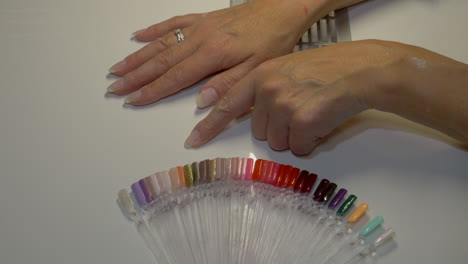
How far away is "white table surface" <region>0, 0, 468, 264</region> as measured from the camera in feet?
2.32

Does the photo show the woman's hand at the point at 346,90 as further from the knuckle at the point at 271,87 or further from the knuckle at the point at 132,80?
the knuckle at the point at 132,80

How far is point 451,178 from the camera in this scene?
30.4 inches

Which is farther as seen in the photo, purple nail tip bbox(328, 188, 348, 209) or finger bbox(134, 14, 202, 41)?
finger bbox(134, 14, 202, 41)

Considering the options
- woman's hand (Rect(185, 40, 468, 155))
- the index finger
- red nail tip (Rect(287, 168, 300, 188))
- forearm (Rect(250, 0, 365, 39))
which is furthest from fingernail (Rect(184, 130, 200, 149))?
forearm (Rect(250, 0, 365, 39))

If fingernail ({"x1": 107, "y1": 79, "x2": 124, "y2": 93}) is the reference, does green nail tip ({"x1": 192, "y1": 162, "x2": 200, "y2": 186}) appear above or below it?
below

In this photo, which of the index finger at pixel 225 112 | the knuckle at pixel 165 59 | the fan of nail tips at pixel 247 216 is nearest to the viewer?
the fan of nail tips at pixel 247 216

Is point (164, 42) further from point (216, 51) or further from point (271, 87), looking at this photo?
point (271, 87)

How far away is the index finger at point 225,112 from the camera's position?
2.59ft

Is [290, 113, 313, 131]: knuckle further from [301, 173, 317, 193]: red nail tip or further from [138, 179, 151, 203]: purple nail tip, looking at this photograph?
[138, 179, 151, 203]: purple nail tip

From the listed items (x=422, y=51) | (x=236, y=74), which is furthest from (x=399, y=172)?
(x=236, y=74)

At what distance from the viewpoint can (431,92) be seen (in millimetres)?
699

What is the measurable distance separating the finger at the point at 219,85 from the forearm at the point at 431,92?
293 mm

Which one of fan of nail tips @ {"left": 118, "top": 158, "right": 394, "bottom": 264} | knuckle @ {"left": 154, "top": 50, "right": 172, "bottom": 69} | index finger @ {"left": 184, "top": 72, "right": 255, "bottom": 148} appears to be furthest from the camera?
knuckle @ {"left": 154, "top": 50, "right": 172, "bottom": 69}

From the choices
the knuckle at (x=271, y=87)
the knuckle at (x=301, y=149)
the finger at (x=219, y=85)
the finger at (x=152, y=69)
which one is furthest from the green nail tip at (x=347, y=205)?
the finger at (x=152, y=69)
